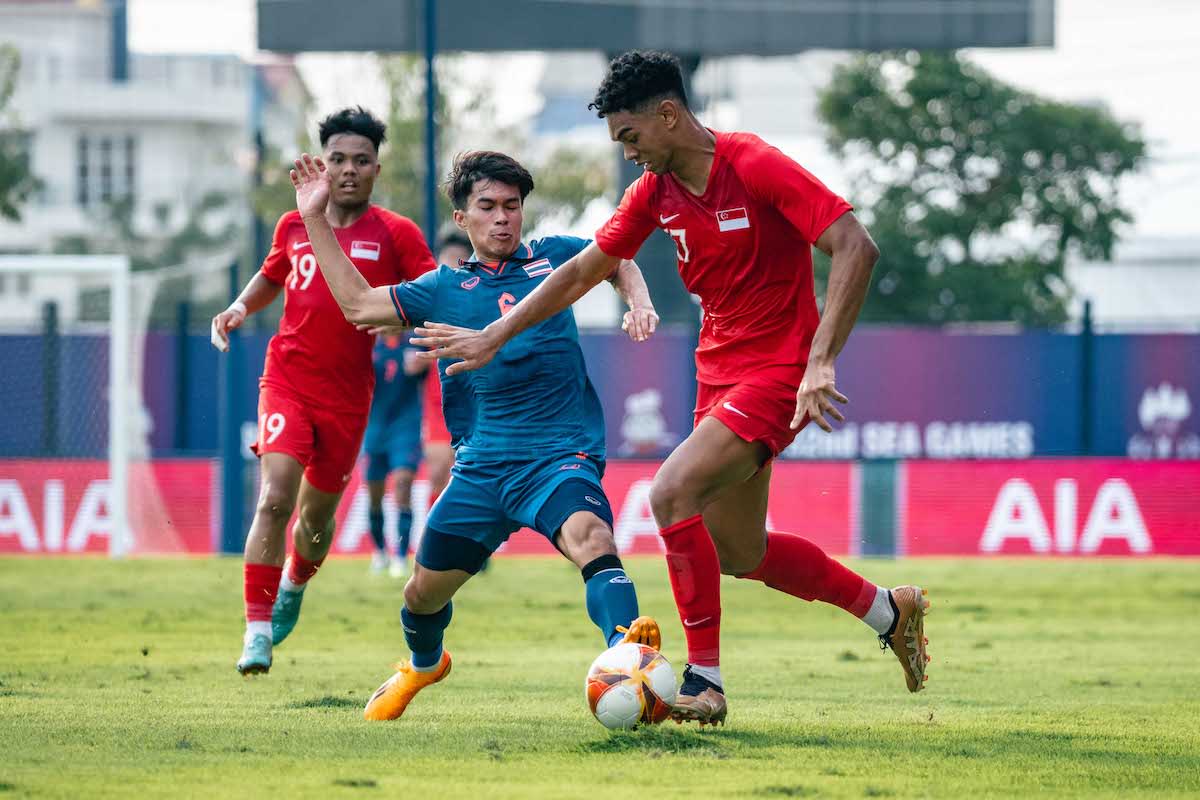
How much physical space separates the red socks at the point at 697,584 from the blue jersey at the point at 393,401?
8242mm

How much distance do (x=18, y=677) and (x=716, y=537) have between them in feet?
10.9

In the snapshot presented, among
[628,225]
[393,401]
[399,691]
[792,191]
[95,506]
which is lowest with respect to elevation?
[95,506]

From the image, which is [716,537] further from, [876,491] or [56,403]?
[56,403]

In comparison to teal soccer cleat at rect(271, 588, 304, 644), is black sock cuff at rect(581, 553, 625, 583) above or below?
above

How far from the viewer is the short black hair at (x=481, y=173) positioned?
257 inches

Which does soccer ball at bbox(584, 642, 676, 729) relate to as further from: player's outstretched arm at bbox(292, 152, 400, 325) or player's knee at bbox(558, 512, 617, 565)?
player's outstretched arm at bbox(292, 152, 400, 325)

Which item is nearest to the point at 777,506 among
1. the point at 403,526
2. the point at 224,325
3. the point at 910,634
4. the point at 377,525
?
the point at 403,526

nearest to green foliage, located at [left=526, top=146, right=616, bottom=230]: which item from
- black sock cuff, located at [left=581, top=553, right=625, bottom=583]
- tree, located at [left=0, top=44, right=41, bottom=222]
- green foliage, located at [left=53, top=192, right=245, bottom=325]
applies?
green foliage, located at [left=53, top=192, right=245, bottom=325]

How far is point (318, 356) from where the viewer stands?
824cm

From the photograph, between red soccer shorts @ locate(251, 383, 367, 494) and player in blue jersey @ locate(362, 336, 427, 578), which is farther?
player in blue jersey @ locate(362, 336, 427, 578)

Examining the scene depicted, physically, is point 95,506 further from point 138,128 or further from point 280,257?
point 138,128

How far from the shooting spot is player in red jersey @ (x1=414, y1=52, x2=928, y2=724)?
6133mm

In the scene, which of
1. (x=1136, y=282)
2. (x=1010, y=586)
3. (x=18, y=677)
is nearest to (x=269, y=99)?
(x=1136, y=282)

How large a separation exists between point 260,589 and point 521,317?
262 centimetres
